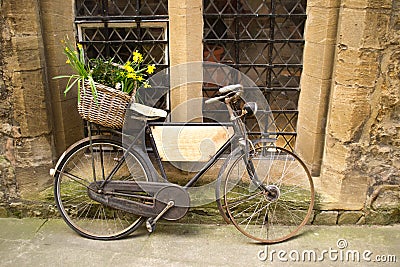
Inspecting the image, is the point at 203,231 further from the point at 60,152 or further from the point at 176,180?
the point at 60,152

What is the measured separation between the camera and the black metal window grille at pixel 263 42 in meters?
3.42

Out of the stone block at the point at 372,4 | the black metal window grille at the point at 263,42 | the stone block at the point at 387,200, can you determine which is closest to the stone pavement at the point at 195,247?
the stone block at the point at 387,200

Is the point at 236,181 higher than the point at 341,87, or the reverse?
the point at 341,87

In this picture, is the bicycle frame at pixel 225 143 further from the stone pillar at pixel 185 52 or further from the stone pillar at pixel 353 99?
the stone pillar at pixel 353 99

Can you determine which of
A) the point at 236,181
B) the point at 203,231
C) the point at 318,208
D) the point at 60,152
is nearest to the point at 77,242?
the point at 60,152

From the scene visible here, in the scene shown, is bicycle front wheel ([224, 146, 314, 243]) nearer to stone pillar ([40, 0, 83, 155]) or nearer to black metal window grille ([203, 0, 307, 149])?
black metal window grille ([203, 0, 307, 149])

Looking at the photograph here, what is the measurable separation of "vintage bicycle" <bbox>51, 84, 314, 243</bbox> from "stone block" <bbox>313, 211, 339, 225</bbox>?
0.46ft

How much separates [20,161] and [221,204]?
5.76 feet

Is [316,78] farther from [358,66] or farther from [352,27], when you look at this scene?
[352,27]

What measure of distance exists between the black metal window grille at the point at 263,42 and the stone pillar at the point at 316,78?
0.09 metres

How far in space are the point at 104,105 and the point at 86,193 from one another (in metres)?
1.02

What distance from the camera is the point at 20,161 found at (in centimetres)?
354

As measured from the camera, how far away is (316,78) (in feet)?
11.2

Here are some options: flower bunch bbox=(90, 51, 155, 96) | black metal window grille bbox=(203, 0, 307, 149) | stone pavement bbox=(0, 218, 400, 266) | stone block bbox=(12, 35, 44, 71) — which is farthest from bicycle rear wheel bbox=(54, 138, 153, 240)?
black metal window grille bbox=(203, 0, 307, 149)
